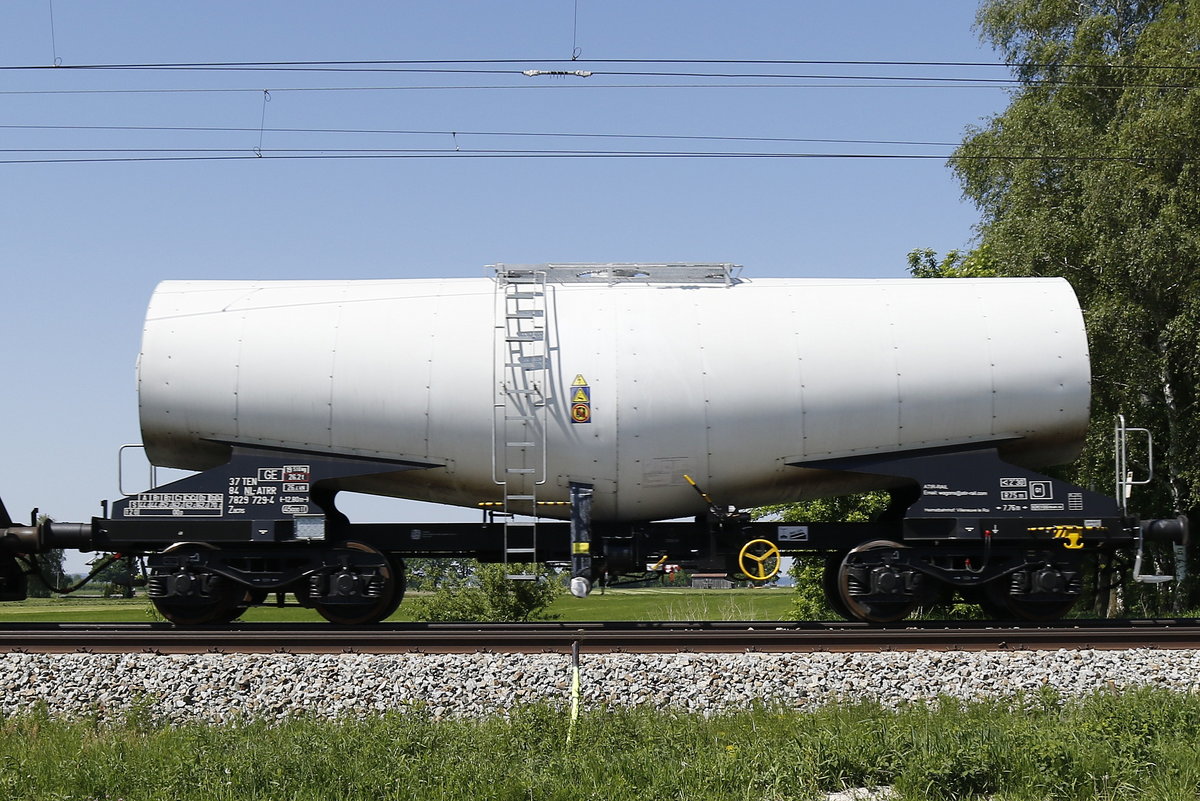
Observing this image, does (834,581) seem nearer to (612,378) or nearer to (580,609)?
(612,378)

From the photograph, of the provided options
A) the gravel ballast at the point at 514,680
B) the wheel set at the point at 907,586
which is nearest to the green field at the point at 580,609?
the wheel set at the point at 907,586

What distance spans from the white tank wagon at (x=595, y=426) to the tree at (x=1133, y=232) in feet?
30.4

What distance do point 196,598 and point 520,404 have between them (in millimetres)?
4159

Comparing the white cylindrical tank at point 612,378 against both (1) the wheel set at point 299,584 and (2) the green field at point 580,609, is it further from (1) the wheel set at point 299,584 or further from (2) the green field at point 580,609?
(2) the green field at point 580,609

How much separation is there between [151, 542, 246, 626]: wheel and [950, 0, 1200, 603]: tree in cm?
1597

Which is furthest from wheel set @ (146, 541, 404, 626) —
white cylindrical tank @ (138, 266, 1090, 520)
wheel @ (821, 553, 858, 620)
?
wheel @ (821, 553, 858, 620)

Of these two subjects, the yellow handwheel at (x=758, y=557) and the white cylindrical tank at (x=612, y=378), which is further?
the yellow handwheel at (x=758, y=557)

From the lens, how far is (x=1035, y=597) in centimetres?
1179

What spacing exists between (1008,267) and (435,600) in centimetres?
2147

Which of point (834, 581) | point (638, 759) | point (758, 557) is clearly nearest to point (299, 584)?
point (758, 557)

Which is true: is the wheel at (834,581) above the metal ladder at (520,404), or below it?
below

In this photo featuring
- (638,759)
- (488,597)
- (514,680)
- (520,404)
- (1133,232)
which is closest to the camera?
(638,759)

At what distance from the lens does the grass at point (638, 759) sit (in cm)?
637

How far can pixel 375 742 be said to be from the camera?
716 centimetres
